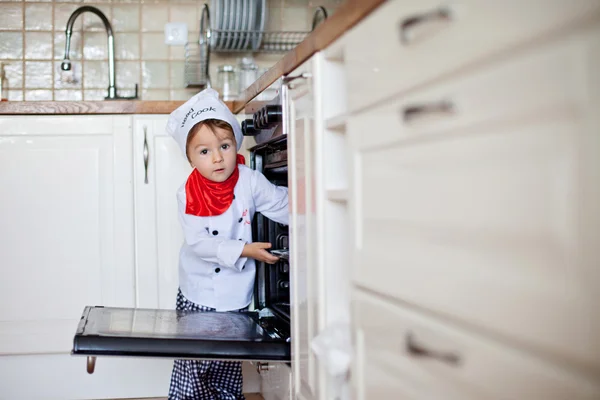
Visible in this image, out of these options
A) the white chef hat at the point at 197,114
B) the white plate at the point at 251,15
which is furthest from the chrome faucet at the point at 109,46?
the white chef hat at the point at 197,114

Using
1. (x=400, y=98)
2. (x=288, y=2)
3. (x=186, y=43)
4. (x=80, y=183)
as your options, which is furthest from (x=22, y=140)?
(x=400, y=98)

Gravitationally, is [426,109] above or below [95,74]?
below

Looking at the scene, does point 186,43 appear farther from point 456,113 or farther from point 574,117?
point 574,117

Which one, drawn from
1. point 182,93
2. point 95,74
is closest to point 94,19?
point 95,74

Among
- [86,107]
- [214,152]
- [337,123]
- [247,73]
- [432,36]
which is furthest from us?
[247,73]

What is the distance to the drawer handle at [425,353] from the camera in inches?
32.3

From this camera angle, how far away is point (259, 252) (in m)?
1.99

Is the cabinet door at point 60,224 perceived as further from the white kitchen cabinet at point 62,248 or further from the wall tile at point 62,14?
the wall tile at point 62,14

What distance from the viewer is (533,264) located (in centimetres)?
66

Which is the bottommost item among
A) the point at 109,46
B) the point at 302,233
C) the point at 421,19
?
the point at 302,233

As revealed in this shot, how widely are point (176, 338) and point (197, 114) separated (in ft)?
2.36

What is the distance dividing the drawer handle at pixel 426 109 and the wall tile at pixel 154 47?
2267 millimetres

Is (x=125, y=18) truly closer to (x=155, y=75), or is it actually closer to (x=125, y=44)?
(x=125, y=44)

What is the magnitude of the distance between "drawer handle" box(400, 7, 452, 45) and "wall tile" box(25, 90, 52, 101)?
2.38 metres
